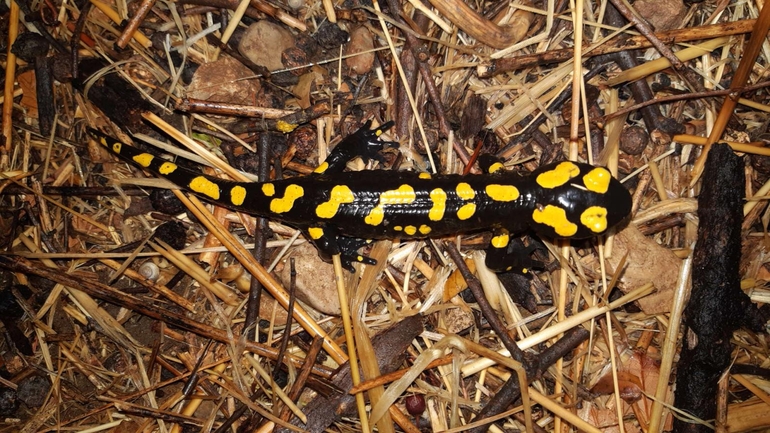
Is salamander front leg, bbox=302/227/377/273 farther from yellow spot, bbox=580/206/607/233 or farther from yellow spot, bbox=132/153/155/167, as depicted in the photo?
yellow spot, bbox=580/206/607/233

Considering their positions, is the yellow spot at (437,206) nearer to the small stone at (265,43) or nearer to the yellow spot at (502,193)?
the yellow spot at (502,193)

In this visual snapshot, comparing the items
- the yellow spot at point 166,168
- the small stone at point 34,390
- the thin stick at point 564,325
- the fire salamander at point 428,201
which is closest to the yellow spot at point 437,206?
the fire salamander at point 428,201

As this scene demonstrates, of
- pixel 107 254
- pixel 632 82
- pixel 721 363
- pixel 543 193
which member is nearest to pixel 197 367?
pixel 107 254

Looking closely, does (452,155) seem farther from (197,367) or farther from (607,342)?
(197,367)

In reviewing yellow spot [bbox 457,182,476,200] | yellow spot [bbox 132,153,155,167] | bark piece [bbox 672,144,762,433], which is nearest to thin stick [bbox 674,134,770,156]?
bark piece [bbox 672,144,762,433]

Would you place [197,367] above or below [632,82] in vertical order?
below
